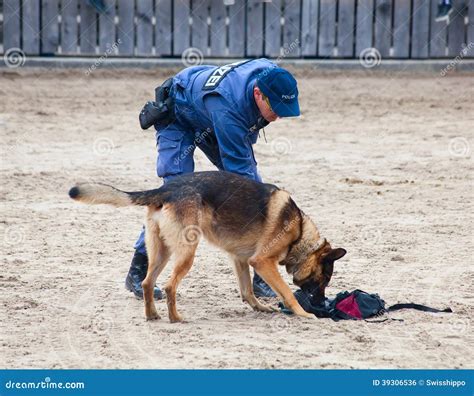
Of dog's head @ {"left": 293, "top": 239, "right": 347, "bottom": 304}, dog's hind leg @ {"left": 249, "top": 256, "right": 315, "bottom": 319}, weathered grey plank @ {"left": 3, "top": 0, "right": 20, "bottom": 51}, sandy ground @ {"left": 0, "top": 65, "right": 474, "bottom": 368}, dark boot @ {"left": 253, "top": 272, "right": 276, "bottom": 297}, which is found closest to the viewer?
sandy ground @ {"left": 0, "top": 65, "right": 474, "bottom": 368}

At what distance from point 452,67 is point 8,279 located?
1074cm

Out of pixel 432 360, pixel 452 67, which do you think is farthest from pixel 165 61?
pixel 432 360

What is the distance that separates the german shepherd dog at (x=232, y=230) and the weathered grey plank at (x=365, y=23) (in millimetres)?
10133

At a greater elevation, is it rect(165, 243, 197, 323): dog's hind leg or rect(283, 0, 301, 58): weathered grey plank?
rect(283, 0, 301, 58): weathered grey plank

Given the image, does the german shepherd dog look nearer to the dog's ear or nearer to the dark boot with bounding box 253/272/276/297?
the dog's ear

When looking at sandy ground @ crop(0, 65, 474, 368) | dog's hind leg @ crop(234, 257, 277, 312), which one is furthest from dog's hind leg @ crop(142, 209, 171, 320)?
dog's hind leg @ crop(234, 257, 277, 312)

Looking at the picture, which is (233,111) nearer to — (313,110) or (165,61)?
(313,110)

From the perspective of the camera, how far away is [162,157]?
726 cm

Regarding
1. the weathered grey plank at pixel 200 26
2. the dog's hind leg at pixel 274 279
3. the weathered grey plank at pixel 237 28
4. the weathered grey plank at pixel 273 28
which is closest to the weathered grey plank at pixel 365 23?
the weathered grey plank at pixel 273 28

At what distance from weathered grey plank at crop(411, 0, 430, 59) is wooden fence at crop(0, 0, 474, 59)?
0.02 meters

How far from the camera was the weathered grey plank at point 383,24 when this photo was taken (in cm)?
1661

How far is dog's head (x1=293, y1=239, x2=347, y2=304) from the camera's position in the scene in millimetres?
6969

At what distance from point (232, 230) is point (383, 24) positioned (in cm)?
1068

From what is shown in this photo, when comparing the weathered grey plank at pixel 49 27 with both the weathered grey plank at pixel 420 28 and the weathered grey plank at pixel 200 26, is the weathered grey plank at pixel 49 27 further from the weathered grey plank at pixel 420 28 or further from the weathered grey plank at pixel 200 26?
the weathered grey plank at pixel 420 28
